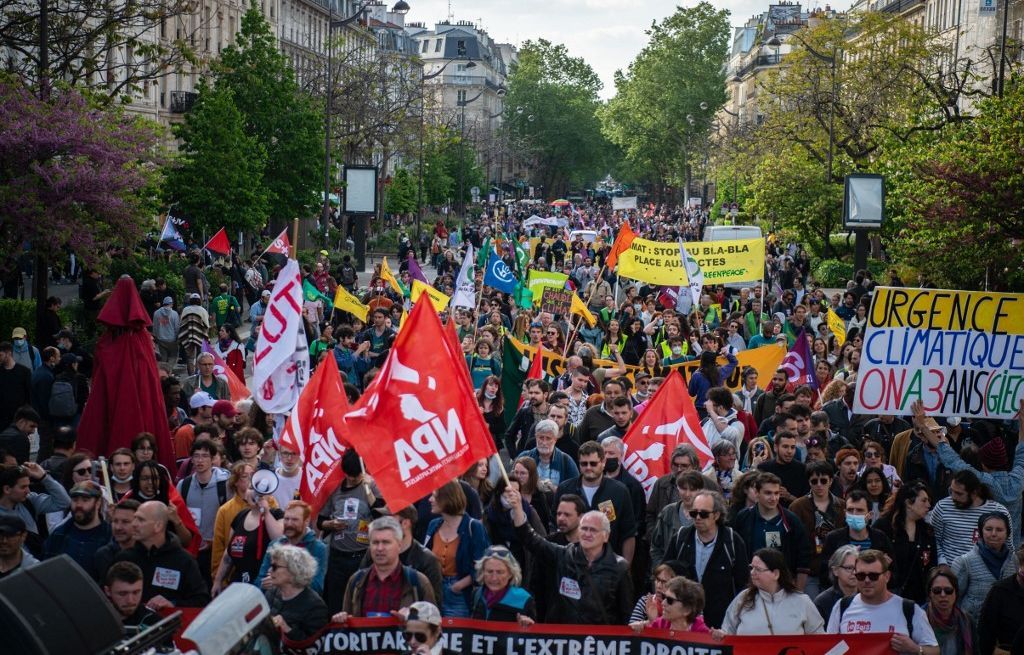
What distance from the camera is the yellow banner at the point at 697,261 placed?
852 inches

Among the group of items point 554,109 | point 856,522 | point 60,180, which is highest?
point 554,109

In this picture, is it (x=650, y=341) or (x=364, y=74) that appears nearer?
(x=650, y=341)

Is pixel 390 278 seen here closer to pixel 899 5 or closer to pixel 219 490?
pixel 219 490

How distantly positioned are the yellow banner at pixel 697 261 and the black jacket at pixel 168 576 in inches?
570

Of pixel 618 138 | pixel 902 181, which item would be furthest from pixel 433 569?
pixel 618 138

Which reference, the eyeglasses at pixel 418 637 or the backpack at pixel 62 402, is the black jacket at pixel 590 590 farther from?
the backpack at pixel 62 402

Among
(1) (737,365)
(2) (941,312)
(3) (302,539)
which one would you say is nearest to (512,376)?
(1) (737,365)

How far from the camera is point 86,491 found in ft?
26.6

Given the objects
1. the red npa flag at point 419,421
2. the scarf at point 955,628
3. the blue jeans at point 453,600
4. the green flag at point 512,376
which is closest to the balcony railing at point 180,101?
the green flag at point 512,376

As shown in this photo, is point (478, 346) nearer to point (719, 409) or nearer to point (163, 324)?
point (719, 409)

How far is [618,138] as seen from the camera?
107625 millimetres

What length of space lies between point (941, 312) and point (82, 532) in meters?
6.27

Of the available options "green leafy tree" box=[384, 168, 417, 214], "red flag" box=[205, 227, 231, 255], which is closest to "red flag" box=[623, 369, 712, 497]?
"red flag" box=[205, 227, 231, 255]

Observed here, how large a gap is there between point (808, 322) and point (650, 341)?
2.46 m
